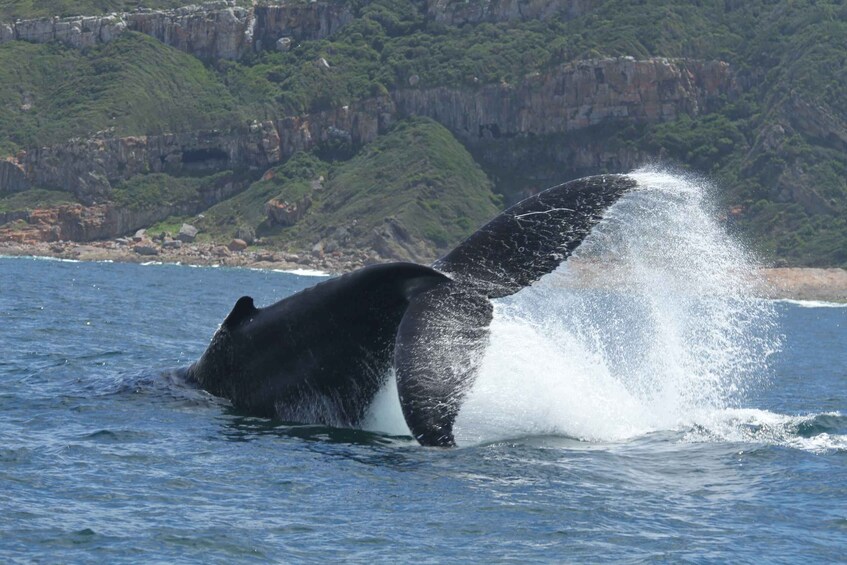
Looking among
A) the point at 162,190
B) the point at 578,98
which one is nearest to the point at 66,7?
the point at 162,190

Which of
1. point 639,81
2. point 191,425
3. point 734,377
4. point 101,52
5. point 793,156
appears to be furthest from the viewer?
point 101,52

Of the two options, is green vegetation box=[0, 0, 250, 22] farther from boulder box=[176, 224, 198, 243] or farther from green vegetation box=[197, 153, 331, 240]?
boulder box=[176, 224, 198, 243]

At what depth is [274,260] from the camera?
392 feet

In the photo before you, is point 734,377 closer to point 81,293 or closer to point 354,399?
point 354,399

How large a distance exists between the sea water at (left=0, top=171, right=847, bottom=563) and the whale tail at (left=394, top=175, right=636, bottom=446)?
0.28 meters

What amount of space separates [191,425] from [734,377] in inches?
781

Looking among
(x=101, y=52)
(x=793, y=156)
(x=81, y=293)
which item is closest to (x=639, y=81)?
(x=793, y=156)

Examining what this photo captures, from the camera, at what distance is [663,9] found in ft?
474

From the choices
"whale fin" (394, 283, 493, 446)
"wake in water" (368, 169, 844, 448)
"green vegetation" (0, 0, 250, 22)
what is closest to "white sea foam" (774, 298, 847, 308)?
"wake in water" (368, 169, 844, 448)

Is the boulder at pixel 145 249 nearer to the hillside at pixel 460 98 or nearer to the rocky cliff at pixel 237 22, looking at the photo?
the hillside at pixel 460 98

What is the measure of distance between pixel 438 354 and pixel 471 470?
1253 millimetres

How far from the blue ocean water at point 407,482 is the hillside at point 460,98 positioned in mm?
105927

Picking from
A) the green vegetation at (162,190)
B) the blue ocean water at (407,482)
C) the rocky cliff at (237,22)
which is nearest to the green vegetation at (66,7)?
the rocky cliff at (237,22)

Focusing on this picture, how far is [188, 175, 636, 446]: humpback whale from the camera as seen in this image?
41.2ft
